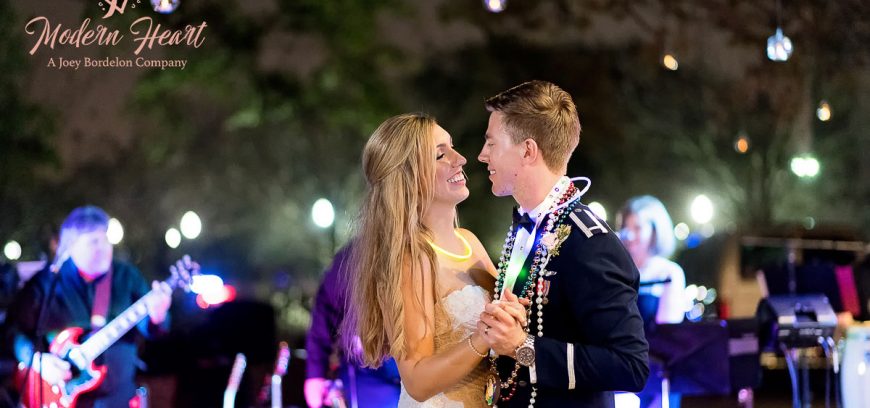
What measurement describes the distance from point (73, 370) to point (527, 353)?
15.3ft

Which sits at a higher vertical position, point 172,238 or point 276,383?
Answer: point 172,238

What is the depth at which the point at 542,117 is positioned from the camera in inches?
115

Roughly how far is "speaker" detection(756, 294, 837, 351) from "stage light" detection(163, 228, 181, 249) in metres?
12.4

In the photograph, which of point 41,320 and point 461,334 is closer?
point 461,334

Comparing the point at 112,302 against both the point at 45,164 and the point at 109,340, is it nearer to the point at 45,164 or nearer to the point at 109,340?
the point at 109,340

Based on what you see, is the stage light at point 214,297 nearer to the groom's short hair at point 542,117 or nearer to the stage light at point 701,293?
the groom's short hair at point 542,117

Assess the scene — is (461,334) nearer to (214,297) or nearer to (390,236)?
(390,236)

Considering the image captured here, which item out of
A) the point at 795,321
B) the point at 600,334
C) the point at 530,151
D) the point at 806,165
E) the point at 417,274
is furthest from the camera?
the point at 806,165

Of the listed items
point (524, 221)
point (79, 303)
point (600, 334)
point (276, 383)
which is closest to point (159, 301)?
point (79, 303)

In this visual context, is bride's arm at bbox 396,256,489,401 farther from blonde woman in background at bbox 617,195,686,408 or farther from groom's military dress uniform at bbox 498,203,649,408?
blonde woman in background at bbox 617,195,686,408

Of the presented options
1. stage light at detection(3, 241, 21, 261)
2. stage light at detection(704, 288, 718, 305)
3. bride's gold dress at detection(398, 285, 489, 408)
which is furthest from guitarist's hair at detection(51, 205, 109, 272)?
stage light at detection(704, 288, 718, 305)

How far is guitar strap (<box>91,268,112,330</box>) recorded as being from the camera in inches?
263

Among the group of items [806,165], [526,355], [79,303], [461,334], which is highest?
[806,165]

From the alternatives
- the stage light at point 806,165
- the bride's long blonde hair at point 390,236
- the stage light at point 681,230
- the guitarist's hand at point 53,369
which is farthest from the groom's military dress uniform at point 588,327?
the stage light at point 681,230
